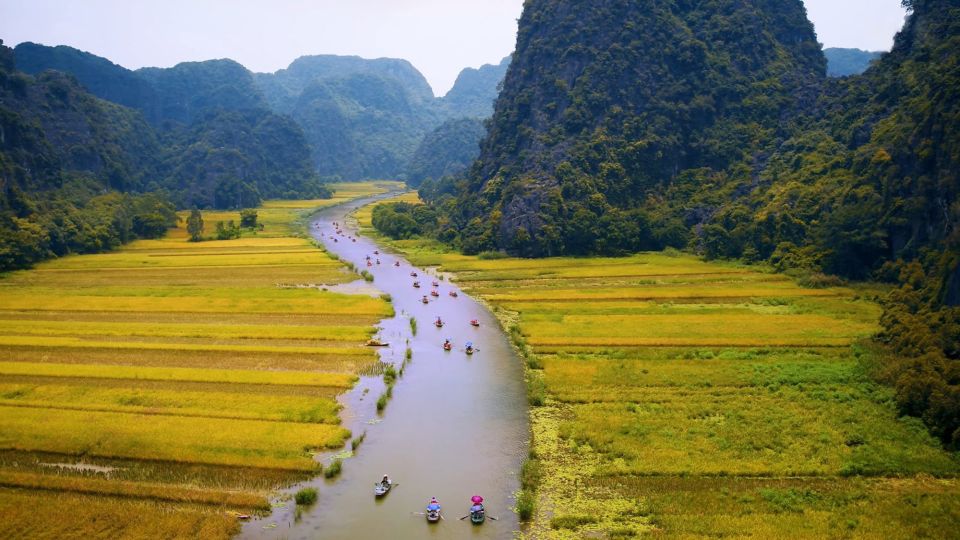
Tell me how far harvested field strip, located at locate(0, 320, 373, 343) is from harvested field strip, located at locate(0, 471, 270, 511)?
2229 cm

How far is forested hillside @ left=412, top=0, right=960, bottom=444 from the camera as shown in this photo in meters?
64.1

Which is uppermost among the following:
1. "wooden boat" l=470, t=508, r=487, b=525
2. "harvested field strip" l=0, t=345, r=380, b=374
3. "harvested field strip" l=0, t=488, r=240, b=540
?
"harvested field strip" l=0, t=345, r=380, b=374

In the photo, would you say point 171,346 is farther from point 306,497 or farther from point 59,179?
point 59,179

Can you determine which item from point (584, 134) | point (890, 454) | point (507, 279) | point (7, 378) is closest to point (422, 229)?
point (584, 134)

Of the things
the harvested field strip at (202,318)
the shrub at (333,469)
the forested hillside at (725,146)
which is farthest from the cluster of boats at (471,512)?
the forested hillside at (725,146)

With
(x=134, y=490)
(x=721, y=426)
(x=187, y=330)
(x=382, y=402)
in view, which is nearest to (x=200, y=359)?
(x=187, y=330)

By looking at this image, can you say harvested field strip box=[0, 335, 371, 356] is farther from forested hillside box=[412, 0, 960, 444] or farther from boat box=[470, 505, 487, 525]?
forested hillside box=[412, 0, 960, 444]

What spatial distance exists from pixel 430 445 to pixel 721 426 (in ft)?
44.5

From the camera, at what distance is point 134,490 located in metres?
27.4

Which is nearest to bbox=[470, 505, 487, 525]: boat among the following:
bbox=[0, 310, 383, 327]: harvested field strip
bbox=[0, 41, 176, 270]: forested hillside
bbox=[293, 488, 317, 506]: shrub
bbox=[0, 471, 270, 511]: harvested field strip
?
bbox=[293, 488, 317, 506]: shrub

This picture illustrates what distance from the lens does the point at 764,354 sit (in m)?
44.8

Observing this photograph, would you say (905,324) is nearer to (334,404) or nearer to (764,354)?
(764,354)

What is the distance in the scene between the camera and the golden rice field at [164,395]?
2661cm

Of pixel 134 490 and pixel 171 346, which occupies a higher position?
pixel 171 346
